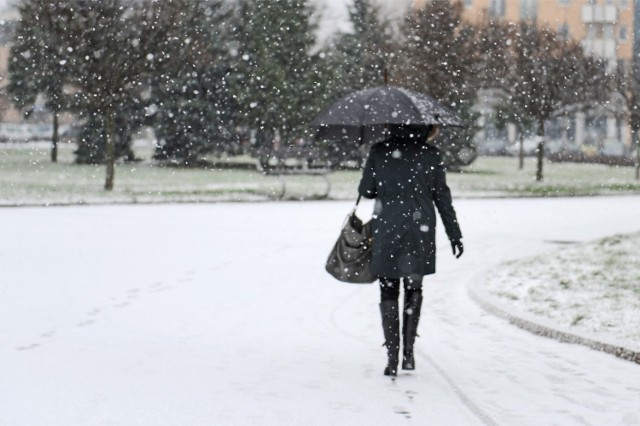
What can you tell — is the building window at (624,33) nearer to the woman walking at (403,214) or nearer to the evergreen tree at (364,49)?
the evergreen tree at (364,49)

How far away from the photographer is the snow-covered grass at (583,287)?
9727mm

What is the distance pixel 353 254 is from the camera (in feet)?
24.7

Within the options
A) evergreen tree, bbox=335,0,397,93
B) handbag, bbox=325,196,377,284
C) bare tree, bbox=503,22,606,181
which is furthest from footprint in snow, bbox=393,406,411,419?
evergreen tree, bbox=335,0,397,93

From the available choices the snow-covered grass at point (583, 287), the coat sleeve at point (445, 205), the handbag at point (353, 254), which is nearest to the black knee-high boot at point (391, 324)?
the handbag at point (353, 254)

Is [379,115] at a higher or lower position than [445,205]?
higher

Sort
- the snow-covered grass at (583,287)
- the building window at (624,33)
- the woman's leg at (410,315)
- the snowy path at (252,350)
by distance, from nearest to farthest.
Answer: the snowy path at (252,350) → the woman's leg at (410,315) → the snow-covered grass at (583,287) → the building window at (624,33)

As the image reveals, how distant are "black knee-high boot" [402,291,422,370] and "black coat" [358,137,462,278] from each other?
0.71ft

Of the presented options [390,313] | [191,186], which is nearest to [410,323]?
[390,313]

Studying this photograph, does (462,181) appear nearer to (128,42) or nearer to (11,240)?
(128,42)

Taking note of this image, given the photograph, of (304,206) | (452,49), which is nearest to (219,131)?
(452,49)

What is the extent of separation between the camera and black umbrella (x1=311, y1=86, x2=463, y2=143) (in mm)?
7496

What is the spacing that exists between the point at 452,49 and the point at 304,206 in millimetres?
19671

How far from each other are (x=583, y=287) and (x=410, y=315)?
4789 mm

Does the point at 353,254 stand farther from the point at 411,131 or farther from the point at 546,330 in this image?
the point at 546,330
